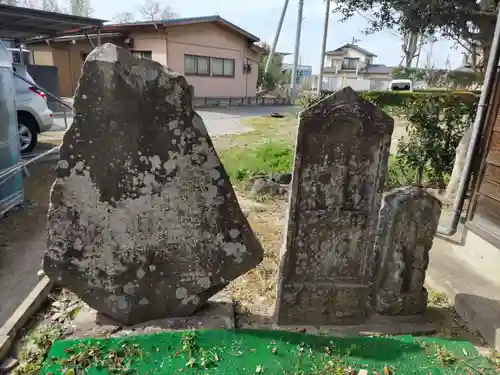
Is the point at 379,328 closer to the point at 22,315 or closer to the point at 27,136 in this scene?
the point at 22,315

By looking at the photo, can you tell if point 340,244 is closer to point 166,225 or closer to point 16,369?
point 166,225

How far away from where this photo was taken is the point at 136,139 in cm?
255

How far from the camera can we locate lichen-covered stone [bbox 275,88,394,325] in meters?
2.58

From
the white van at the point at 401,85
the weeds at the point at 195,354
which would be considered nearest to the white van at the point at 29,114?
the weeds at the point at 195,354

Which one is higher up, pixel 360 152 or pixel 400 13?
pixel 400 13

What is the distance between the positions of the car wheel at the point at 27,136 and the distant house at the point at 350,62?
42.7m

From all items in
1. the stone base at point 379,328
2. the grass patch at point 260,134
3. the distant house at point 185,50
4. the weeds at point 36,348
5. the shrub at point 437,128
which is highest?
the distant house at point 185,50

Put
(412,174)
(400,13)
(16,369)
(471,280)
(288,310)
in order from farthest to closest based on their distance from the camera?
(400,13), (412,174), (471,280), (288,310), (16,369)

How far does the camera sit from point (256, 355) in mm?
2566

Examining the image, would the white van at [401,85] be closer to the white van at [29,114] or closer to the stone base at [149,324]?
the white van at [29,114]

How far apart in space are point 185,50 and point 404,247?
1632 cm

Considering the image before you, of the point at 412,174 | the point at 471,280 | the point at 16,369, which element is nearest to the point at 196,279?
the point at 16,369

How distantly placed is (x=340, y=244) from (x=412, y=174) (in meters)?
4.56

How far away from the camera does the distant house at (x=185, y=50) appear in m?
16.5
